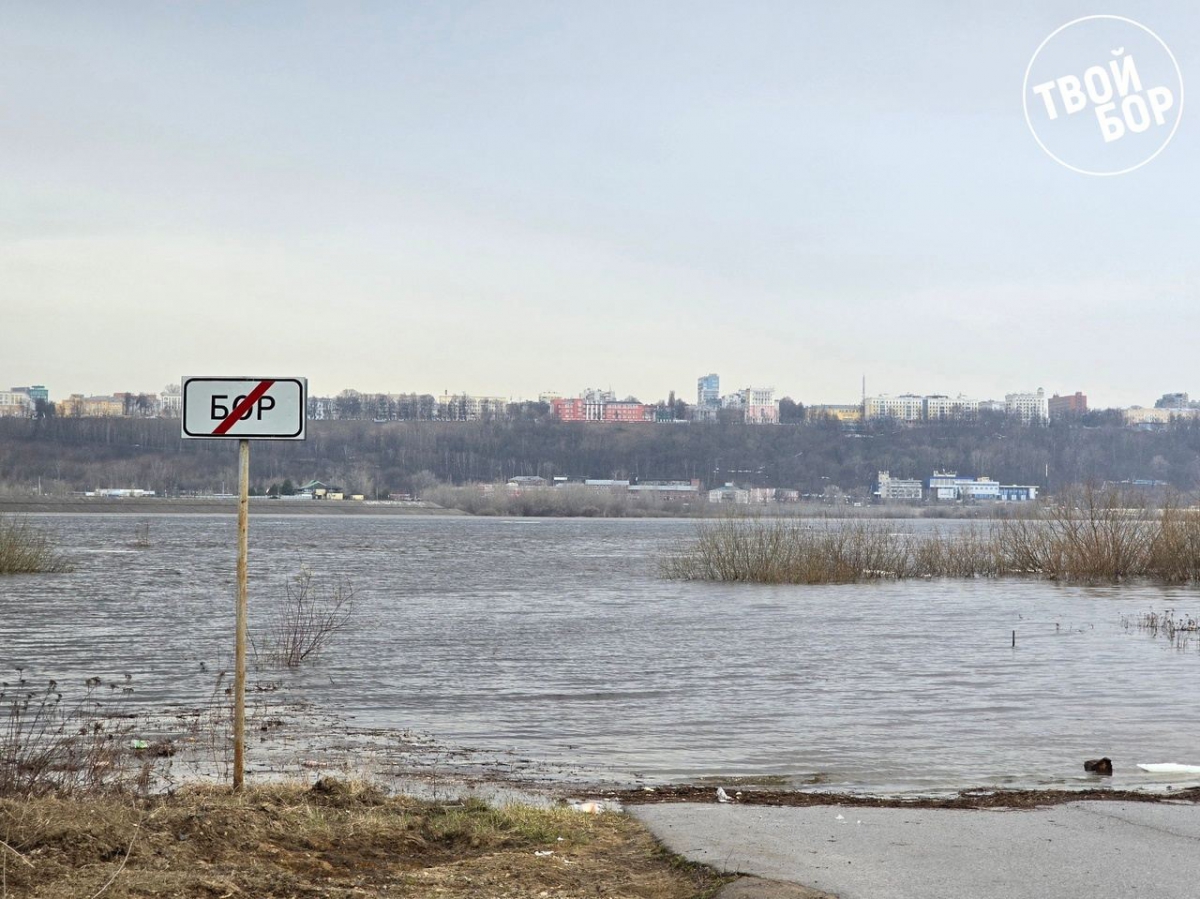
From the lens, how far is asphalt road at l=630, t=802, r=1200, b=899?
24.6ft

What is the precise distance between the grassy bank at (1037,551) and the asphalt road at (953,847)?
127 feet

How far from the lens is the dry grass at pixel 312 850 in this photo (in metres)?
6.84

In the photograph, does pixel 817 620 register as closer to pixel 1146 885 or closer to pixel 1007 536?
pixel 1007 536

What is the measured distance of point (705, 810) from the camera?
984 cm

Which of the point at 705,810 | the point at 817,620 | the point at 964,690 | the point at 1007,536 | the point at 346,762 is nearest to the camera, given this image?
the point at 705,810

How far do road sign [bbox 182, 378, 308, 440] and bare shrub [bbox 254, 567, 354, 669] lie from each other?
47.9ft

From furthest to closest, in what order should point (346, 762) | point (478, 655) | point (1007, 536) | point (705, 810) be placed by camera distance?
1. point (1007, 536)
2. point (478, 655)
3. point (346, 762)
4. point (705, 810)

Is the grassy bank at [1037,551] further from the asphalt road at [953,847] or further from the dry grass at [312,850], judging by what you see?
the dry grass at [312,850]

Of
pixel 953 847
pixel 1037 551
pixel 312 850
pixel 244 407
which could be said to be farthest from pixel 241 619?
pixel 1037 551

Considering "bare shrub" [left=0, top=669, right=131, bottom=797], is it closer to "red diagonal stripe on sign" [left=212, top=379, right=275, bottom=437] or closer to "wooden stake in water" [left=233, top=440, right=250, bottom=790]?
"wooden stake in water" [left=233, top=440, right=250, bottom=790]

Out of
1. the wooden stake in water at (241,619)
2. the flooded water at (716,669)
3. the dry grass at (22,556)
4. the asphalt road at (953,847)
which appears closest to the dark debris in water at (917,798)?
the asphalt road at (953,847)

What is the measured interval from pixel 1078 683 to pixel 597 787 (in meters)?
12.5

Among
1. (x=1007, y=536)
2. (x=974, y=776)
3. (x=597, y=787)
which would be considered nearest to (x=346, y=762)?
(x=597, y=787)

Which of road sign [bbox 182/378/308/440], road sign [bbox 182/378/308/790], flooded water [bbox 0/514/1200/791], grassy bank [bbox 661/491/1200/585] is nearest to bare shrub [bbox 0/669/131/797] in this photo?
road sign [bbox 182/378/308/790]
